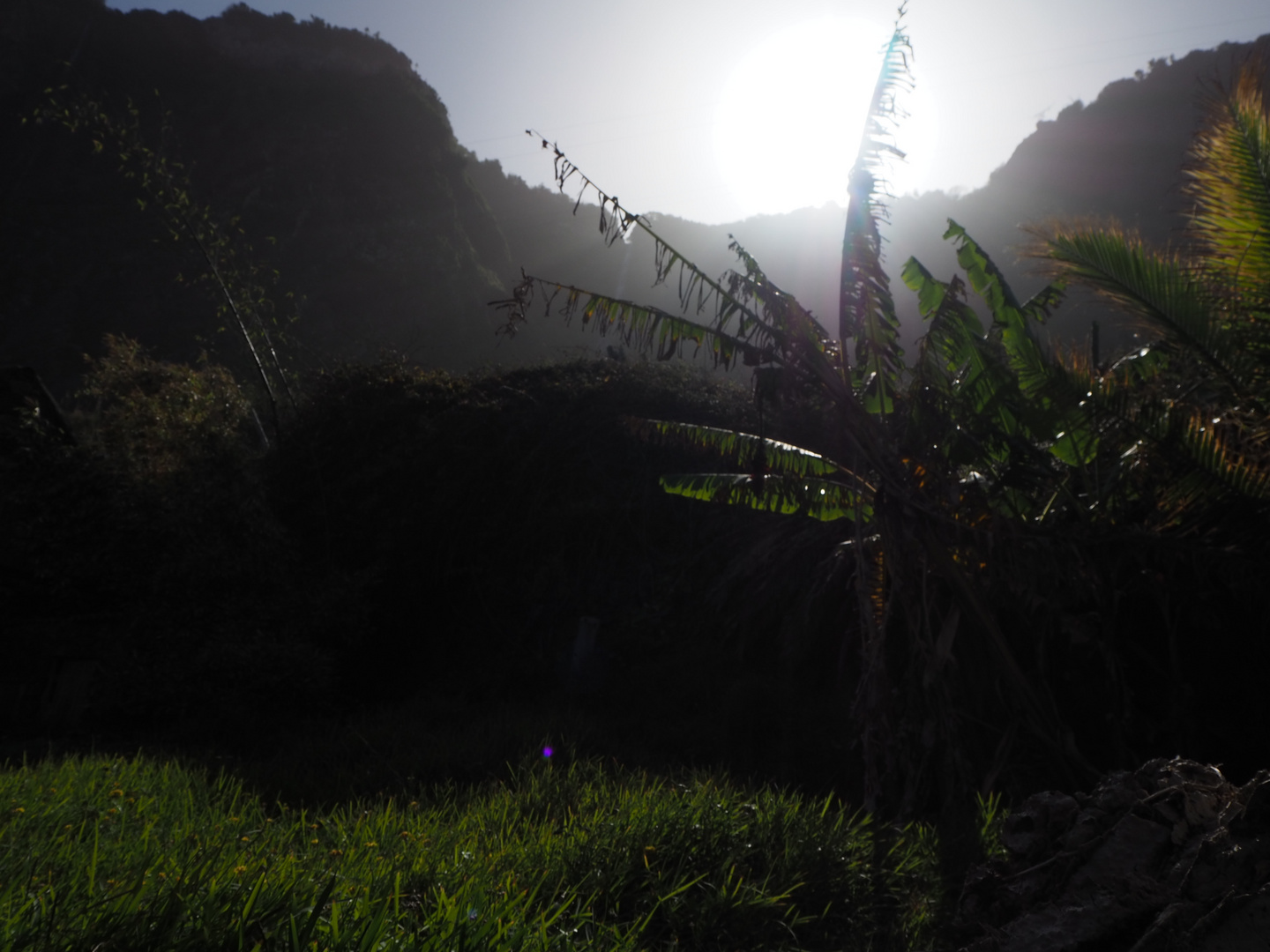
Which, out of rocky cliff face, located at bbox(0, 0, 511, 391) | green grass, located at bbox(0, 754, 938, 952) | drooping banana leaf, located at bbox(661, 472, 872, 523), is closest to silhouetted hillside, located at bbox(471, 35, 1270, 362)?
rocky cliff face, located at bbox(0, 0, 511, 391)

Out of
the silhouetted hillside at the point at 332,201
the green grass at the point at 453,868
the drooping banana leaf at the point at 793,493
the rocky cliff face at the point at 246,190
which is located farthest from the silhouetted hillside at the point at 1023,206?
the green grass at the point at 453,868

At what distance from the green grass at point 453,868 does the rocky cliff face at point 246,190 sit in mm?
27009

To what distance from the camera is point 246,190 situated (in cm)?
4162

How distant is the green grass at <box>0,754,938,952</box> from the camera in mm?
2113

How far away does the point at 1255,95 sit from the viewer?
4547 mm

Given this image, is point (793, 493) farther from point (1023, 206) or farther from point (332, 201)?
point (332, 201)

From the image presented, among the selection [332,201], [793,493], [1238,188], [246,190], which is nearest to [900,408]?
[793,493]

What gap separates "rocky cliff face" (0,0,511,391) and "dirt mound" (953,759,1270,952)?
2924 centimetres

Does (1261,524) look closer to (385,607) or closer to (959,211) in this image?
(385,607)

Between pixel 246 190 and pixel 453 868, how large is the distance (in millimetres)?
46486

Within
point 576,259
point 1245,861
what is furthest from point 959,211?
point 1245,861

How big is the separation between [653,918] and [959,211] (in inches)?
1625

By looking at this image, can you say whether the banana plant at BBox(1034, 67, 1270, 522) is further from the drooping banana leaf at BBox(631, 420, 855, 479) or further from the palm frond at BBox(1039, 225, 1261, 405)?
the drooping banana leaf at BBox(631, 420, 855, 479)

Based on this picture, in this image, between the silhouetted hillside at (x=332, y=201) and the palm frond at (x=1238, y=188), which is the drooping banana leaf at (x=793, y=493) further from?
the silhouetted hillside at (x=332, y=201)
